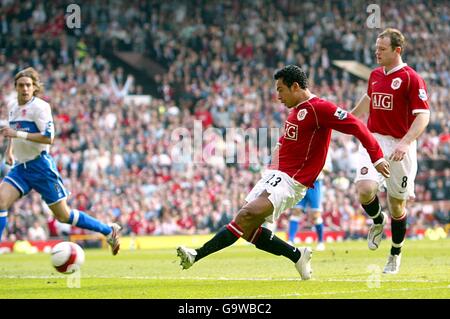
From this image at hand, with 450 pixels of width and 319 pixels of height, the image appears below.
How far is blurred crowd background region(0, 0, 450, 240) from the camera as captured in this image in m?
27.4

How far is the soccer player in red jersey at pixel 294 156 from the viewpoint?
1038 cm

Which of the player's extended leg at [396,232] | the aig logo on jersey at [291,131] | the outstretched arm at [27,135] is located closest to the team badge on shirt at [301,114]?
the aig logo on jersey at [291,131]

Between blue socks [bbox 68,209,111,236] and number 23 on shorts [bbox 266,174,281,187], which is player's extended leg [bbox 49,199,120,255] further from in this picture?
number 23 on shorts [bbox 266,174,281,187]

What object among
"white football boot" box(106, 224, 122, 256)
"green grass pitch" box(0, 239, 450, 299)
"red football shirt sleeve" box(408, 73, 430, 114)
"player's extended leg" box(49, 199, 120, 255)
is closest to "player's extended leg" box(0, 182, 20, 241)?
"player's extended leg" box(49, 199, 120, 255)

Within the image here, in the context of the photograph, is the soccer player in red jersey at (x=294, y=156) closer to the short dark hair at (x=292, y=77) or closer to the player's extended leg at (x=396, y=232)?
the short dark hair at (x=292, y=77)

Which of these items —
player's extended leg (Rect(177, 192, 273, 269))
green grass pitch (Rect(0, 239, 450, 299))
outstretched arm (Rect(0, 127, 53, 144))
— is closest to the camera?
green grass pitch (Rect(0, 239, 450, 299))

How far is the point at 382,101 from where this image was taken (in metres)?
12.0

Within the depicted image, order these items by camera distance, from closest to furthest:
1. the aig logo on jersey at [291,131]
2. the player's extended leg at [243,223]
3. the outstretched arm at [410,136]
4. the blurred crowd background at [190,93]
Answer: the player's extended leg at [243,223] < the aig logo on jersey at [291,131] < the outstretched arm at [410,136] < the blurred crowd background at [190,93]

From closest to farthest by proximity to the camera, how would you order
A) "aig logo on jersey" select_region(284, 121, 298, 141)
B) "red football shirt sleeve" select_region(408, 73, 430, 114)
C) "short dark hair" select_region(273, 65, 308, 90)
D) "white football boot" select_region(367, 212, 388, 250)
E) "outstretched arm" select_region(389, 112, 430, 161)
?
"short dark hair" select_region(273, 65, 308, 90), "aig logo on jersey" select_region(284, 121, 298, 141), "outstretched arm" select_region(389, 112, 430, 161), "red football shirt sleeve" select_region(408, 73, 430, 114), "white football boot" select_region(367, 212, 388, 250)

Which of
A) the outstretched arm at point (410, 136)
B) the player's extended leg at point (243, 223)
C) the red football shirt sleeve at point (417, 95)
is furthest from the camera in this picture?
the red football shirt sleeve at point (417, 95)

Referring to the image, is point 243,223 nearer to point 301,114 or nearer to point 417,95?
point 301,114

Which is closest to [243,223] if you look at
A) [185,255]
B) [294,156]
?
[185,255]
